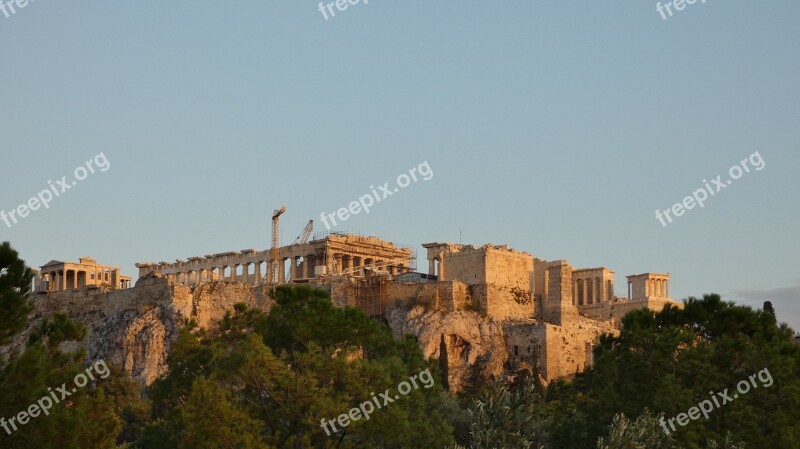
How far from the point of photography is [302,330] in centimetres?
4894

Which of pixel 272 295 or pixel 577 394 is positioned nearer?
pixel 272 295

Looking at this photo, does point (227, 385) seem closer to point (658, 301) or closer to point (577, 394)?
point (577, 394)

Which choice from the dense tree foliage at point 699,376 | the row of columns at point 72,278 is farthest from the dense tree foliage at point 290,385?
the row of columns at point 72,278

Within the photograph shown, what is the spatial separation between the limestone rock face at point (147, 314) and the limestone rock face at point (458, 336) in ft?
25.4

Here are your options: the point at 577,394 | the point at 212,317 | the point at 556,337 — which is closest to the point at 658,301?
the point at 556,337

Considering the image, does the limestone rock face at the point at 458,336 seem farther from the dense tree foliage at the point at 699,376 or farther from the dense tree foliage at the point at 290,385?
the dense tree foliage at the point at 290,385

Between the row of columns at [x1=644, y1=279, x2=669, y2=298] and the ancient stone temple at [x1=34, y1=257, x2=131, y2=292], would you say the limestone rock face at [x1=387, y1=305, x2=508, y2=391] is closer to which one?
the row of columns at [x1=644, y1=279, x2=669, y2=298]

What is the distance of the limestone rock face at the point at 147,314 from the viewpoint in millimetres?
83812

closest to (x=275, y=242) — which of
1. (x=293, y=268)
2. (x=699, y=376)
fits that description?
(x=293, y=268)

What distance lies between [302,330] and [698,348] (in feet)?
39.9

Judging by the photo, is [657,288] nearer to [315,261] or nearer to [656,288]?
[656,288]

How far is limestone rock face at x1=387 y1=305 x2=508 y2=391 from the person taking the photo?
82.5m

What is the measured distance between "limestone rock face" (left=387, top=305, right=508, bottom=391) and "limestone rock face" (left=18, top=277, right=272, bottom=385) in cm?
774

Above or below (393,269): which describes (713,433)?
below
